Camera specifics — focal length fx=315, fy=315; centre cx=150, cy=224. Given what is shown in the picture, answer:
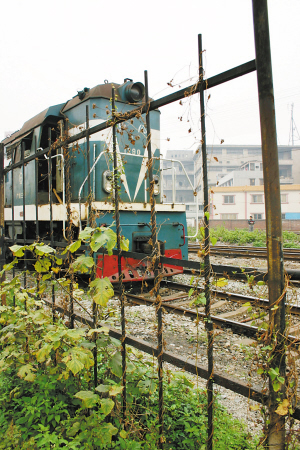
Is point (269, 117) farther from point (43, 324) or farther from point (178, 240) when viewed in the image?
point (178, 240)

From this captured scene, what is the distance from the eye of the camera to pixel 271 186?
1.26 m

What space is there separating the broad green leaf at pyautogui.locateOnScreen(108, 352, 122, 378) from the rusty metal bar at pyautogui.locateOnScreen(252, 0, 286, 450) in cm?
87

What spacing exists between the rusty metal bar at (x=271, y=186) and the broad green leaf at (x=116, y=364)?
2.86 ft

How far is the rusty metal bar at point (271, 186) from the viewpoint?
126 centimetres

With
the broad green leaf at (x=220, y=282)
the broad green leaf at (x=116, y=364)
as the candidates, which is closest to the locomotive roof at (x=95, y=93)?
the broad green leaf at (x=116, y=364)

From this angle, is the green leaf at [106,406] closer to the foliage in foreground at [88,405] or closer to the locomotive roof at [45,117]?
the foliage in foreground at [88,405]

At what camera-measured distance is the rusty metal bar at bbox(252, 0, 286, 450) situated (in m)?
1.26

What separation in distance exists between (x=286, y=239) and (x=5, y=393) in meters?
17.1

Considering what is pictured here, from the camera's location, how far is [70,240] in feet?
8.38

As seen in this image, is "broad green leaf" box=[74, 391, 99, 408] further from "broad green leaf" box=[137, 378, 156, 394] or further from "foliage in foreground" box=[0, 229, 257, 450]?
"broad green leaf" box=[137, 378, 156, 394]

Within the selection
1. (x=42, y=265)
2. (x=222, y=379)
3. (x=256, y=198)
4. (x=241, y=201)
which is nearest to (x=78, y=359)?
(x=222, y=379)

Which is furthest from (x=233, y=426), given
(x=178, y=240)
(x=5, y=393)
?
(x=178, y=240)

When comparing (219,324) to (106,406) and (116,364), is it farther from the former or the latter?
(106,406)

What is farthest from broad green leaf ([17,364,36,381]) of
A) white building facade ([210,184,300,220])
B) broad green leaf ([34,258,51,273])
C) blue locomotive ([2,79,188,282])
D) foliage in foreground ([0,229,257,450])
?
white building facade ([210,184,300,220])
